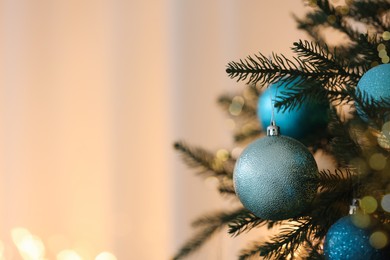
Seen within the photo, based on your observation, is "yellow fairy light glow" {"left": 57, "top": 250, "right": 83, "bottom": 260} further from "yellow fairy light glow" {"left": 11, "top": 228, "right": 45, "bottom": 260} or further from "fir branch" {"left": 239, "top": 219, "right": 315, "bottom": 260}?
"fir branch" {"left": 239, "top": 219, "right": 315, "bottom": 260}

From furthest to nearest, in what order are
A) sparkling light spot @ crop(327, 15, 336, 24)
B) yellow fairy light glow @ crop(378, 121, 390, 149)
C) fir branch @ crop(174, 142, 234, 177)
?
fir branch @ crop(174, 142, 234, 177) < sparkling light spot @ crop(327, 15, 336, 24) < yellow fairy light glow @ crop(378, 121, 390, 149)

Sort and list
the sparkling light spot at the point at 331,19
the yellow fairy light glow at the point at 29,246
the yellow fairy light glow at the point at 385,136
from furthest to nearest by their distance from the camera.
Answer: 1. the yellow fairy light glow at the point at 29,246
2. the sparkling light spot at the point at 331,19
3. the yellow fairy light glow at the point at 385,136

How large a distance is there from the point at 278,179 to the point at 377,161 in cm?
9

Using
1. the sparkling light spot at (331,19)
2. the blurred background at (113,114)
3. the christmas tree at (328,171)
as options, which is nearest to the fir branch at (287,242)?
→ the christmas tree at (328,171)

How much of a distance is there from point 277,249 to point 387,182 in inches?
4.8

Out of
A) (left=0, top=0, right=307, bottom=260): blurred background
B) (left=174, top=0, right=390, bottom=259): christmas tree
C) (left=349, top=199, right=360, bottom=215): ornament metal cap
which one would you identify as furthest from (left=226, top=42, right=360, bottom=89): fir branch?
(left=0, top=0, right=307, bottom=260): blurred background

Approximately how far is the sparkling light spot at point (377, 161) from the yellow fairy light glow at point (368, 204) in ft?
0.11

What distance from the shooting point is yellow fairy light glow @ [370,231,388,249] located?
0.47m

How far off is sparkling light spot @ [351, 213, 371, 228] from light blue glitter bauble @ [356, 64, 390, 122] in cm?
9

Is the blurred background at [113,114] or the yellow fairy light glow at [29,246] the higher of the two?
the blurred background at [113,114]

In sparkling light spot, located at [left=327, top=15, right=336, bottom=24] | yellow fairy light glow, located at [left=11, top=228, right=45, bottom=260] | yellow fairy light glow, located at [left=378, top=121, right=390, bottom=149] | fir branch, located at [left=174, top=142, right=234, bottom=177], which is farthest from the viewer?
yellow fairy light glow, located at [left=11, top=228, right=45, bottom=260]

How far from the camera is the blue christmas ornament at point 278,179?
0.48 m

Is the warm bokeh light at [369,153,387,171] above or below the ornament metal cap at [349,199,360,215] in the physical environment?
above

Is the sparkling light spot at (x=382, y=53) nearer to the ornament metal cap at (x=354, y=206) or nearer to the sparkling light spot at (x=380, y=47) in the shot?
the sparkling light spot at (x=380, y=47)
